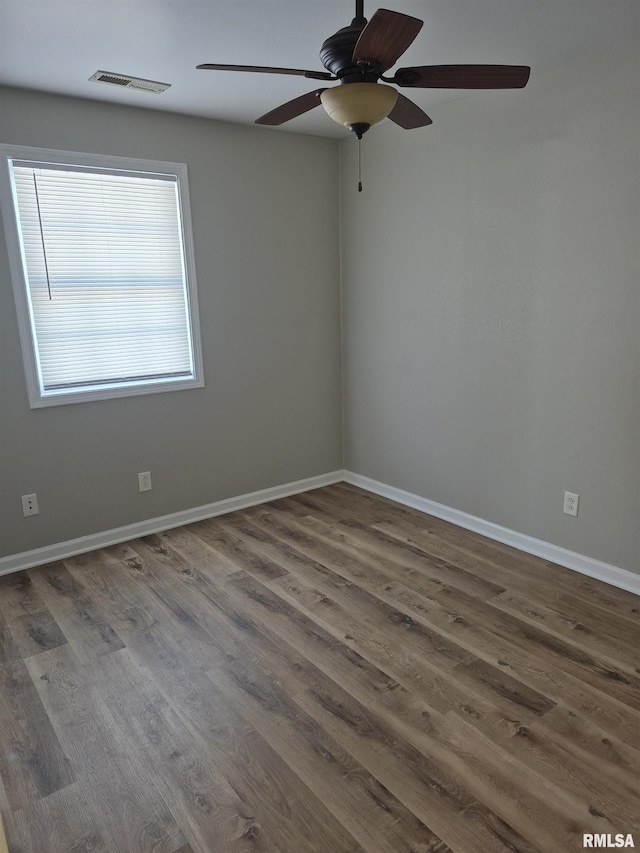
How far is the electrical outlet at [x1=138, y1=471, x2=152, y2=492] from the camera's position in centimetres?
366

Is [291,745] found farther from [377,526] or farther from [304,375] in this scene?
[304,375]

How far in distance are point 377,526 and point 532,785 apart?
6.76ft

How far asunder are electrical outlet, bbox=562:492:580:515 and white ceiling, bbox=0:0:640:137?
215 centimetres

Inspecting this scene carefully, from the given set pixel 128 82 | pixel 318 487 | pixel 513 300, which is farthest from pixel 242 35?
pixel 318 487

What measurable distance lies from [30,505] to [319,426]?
82.9 inches

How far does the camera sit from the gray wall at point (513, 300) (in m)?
2.74

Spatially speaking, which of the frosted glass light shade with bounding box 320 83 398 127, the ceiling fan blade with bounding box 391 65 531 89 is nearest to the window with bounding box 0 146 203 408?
the frosted glass light shade with bounding box 320 83 398 127

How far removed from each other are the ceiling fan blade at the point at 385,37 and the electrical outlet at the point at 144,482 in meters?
2.74

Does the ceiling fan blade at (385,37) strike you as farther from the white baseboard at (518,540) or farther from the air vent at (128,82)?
the white baseboard at (518,540)

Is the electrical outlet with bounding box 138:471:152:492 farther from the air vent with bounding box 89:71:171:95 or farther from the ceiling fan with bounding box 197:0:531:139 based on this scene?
the ceiling fan with bounding box 197:0:531:139

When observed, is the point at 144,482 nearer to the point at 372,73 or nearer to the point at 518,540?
the point at 518,540

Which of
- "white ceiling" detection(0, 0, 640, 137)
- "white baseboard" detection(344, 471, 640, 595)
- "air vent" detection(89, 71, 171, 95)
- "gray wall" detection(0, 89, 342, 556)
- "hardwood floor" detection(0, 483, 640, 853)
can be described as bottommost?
"hardwood floor" detection(0, 483, 640, 853)

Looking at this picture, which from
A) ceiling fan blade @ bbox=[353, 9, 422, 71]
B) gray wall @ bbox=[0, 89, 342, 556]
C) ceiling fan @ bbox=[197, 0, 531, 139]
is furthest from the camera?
gray wall @ bbox=[0, 89, 342, 556]
